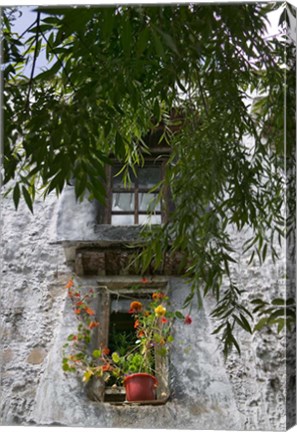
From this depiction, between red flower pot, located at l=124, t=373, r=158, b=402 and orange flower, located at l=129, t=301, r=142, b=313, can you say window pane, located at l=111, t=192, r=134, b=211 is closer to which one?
orange flower, located at l=129, t=301, r=142, b=313

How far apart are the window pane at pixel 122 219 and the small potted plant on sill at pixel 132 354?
272 mm

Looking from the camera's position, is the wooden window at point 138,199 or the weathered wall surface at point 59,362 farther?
the wooden window at point 138,199

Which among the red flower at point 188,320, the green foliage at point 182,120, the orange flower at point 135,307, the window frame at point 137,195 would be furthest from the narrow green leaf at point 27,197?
the red flower at point 188,320

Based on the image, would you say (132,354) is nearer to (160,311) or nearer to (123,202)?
(160,311)

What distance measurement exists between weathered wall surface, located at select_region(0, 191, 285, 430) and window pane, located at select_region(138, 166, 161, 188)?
0.23m

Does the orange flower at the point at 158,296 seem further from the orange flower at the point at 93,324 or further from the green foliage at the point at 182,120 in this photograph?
the orange flower at the point at 93,324

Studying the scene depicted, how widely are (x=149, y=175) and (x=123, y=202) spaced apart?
0.41 ft

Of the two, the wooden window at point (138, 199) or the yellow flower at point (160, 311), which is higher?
the wooden window at point (138, 199)

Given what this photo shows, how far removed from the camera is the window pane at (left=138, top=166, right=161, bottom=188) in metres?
2.65

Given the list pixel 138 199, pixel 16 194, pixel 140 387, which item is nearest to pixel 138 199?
pixel 138 199

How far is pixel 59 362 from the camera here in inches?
101

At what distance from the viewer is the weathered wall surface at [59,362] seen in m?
2.48

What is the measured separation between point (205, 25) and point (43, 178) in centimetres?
73

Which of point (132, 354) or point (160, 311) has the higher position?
point (160, 311)
